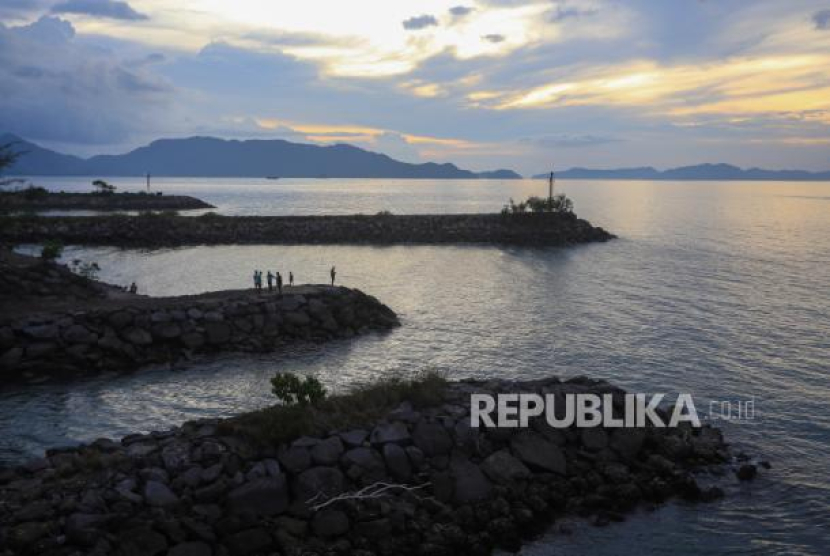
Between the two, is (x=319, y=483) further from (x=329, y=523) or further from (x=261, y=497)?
(x=261, y=497)

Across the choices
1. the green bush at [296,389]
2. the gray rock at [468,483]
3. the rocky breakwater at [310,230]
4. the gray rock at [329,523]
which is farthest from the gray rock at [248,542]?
the rocky breakwater at [310,230]

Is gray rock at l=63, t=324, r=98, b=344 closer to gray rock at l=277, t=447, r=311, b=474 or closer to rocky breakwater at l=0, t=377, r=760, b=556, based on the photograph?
rocky breakwater at l=0, t=377, r=760, b=556

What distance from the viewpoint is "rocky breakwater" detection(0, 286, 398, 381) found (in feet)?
91.9

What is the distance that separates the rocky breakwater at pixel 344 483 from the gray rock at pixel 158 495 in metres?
0.03

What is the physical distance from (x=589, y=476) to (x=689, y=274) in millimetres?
46718

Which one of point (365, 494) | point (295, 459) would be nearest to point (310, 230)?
point (295, 459)

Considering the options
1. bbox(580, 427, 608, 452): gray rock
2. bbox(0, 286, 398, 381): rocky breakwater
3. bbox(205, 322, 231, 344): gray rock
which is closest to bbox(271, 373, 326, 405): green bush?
bbox(580, 427, 608, 452): gray rock

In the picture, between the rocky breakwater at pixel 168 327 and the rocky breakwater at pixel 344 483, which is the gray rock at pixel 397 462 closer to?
the rocky breakwater at pixel 344 483

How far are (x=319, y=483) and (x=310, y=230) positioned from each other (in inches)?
3022

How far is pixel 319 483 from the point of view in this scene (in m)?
15.2

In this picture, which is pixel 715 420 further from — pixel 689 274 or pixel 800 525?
pixel 689 274

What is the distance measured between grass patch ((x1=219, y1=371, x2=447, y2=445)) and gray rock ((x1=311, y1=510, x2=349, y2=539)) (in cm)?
238

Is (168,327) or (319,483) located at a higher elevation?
(168,327)

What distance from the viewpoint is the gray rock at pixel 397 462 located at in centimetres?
1616
